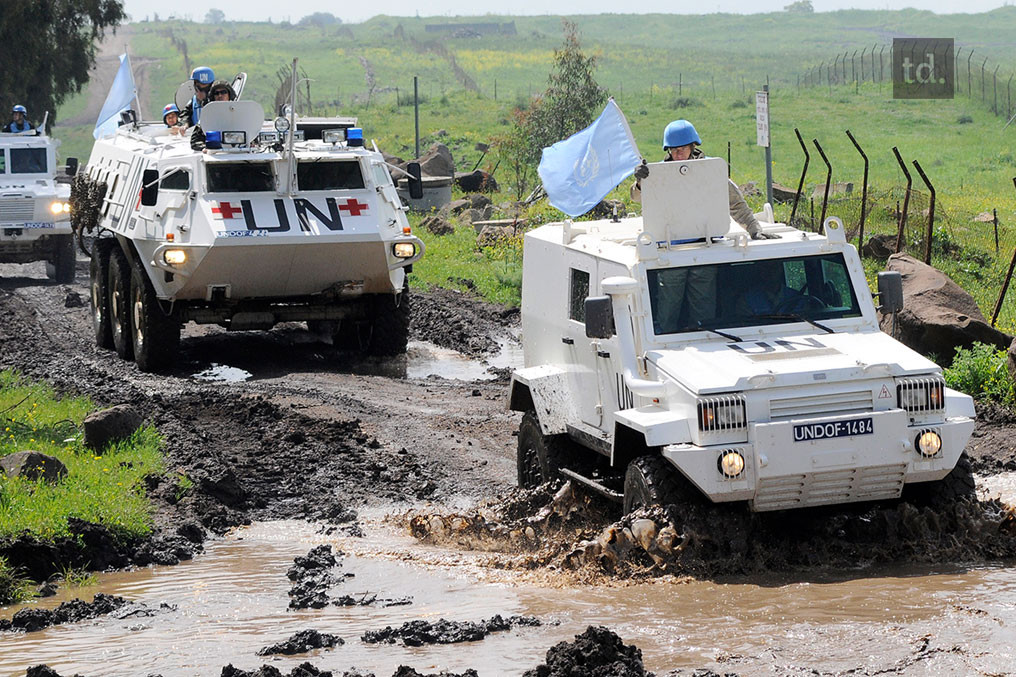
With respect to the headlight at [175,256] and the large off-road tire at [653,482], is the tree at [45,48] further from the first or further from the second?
the large off-road tire at [653,482]

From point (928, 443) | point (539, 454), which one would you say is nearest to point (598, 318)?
point (539, 454)

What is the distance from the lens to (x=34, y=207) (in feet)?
77.0

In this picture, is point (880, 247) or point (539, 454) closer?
point (539, 454)

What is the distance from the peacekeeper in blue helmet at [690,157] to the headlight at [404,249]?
19.7ft

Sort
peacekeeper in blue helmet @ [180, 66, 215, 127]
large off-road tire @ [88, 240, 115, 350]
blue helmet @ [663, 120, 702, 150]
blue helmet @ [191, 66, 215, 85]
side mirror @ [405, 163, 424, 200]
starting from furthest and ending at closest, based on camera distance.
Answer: large off-road tire @ [88, 240, 115, 350]
blue helmet @ [191, 66, 215, 85]
peacekeeper in blue helmet @ [180, 66, 215, 127]
side mirror @ [405, 163, 424, 200]
blue helmet @ [663, 120, 702, 150]

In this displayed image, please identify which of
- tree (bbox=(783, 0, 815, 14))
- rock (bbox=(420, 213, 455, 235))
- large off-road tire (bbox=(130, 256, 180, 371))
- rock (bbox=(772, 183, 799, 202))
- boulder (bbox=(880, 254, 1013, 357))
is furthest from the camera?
tree (bbox=(783, 0, 815, 14))

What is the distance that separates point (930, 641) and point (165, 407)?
8520 mm

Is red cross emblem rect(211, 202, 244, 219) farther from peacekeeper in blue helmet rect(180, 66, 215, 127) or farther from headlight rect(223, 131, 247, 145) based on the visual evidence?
peacekeeper in blue helmet rect(180, 66, 215, 127)

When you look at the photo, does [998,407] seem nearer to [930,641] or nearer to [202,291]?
[930,641]

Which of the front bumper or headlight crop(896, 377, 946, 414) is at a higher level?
headlight crop(896, 377, 946, 414)

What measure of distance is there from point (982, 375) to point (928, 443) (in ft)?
15.4

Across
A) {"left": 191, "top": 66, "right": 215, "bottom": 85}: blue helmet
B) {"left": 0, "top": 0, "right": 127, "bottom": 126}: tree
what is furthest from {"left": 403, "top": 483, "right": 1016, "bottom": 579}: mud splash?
{"left": 0, "top": 0, "right": 127, "bottom": 126}: tree

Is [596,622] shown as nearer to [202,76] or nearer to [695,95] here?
[202,76]

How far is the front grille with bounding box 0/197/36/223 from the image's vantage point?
23.4 metres
